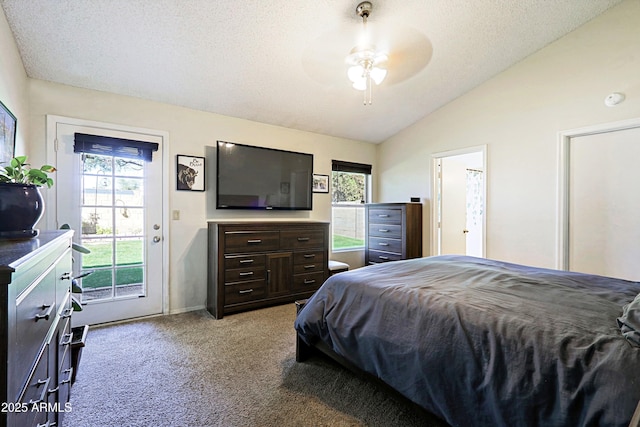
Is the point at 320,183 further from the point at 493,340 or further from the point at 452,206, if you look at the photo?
the point at 493,340

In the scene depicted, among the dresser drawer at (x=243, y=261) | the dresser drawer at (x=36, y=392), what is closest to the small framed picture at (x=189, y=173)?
the dresser drawer at (x=243, y=261)

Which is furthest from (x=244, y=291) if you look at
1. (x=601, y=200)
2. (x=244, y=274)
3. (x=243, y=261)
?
(x=601, y=200)

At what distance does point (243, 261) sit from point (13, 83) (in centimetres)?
228

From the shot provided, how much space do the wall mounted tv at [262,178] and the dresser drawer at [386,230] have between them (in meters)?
1.16

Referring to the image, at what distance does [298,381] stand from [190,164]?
8.22ft

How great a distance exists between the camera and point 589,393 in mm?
952

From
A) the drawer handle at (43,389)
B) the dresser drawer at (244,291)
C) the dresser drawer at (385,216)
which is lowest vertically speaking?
the dresser drawer at (244,291)

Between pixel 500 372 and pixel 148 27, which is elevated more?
pixel 148 27

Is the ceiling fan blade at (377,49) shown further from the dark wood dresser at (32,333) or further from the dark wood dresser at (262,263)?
the dark wood dresser at (32,333)

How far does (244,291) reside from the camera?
10.5ft

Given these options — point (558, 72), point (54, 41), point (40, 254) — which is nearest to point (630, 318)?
point (40, 254)

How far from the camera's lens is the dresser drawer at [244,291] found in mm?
3117

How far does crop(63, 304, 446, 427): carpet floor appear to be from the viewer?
1611mm

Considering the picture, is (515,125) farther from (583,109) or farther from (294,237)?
(294,237)
